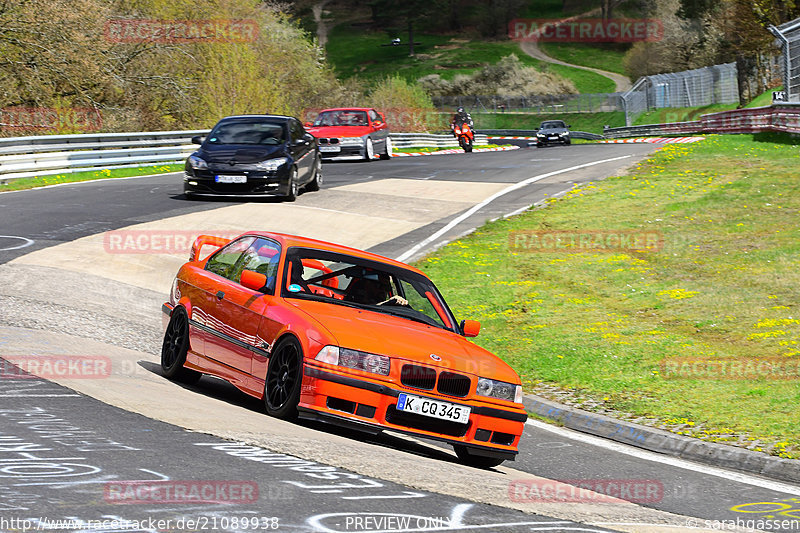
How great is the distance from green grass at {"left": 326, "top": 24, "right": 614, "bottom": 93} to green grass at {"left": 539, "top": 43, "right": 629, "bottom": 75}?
4458mm

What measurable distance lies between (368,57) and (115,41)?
302 feet

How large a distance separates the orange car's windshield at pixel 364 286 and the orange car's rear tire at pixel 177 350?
128 centimetres

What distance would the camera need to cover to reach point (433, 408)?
748 cm

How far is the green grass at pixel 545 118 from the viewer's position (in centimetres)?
8212

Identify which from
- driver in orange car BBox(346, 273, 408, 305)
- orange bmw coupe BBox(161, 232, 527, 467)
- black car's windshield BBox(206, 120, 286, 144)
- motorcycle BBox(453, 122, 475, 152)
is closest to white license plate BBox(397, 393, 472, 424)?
orange bmw coupe BBox(161, 232, 527, 467)

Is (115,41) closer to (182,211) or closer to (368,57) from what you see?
(182,211)

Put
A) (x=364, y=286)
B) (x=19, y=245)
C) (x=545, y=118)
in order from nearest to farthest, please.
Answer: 1. (x=364, y=286)
2. (x=19, y=245)
3. (x=545, y=118)

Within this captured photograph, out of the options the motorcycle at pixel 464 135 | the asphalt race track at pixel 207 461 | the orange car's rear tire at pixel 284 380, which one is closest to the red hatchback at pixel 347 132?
the motorcycle at pixel 464 135

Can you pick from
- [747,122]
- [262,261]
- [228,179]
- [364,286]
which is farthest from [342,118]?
[364,286]

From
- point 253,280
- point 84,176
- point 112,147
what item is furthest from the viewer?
point 112,147

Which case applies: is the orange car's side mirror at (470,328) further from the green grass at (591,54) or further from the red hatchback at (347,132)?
the green grass at (591,54)

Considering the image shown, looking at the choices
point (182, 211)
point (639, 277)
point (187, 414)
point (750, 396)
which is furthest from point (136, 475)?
point (182, 211)

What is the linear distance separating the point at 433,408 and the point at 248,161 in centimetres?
1460

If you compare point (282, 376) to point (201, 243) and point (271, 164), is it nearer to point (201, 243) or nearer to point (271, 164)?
point (201, 243)
